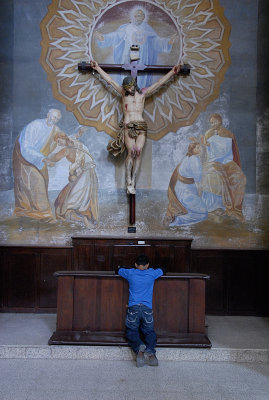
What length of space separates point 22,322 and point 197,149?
4.08 m

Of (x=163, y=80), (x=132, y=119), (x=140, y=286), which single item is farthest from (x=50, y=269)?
(x=163, y=80)

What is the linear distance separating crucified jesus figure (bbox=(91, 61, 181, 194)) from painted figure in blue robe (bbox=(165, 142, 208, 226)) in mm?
745

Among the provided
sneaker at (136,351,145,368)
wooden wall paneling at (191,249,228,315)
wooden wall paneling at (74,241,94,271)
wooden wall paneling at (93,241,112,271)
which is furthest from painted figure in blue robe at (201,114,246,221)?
sneaker at (136,351,145,368)

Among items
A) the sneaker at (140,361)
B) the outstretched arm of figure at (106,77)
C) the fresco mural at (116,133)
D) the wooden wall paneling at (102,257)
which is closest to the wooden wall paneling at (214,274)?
the fresco mural at (116,133)

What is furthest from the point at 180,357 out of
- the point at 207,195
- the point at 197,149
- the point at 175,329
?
the point at 197,149

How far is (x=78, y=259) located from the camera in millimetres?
6359

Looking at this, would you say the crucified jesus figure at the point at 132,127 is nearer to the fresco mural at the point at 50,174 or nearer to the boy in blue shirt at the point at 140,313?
the fresco mural at the point at 50,174

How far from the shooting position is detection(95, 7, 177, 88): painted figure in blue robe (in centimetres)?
708

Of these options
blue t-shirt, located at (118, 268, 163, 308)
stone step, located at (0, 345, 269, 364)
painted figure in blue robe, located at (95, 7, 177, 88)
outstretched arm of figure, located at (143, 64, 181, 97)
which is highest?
painted figure in blue robe, located at (95, 7, 177, 88)

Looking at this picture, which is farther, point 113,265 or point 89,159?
point 89,159

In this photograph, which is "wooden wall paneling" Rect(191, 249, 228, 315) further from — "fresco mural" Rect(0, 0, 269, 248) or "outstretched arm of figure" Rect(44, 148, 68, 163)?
"outstretched arm of figure" Rect(44, 148, 68, 163)

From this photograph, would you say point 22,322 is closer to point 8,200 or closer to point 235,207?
point 8,200

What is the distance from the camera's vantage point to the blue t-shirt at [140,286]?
14.6ft

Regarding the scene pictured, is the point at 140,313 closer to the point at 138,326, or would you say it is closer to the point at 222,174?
the point at 138,326
